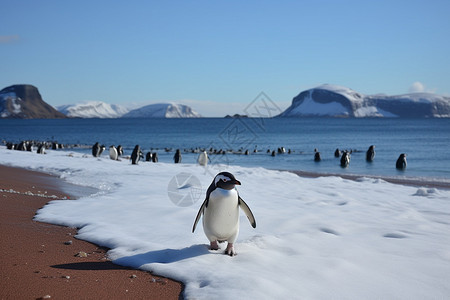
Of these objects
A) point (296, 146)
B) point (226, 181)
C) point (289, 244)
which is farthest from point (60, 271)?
point (296, 146)

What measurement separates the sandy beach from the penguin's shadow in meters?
0.16

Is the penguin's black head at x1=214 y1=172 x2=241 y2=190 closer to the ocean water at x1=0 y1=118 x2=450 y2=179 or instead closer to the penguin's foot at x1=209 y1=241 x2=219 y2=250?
the penguin's foot at x1=209 y1=241 x2=219 y2=250

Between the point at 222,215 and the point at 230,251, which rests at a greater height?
the point at 222,215

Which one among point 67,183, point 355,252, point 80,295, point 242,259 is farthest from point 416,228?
point 67,183

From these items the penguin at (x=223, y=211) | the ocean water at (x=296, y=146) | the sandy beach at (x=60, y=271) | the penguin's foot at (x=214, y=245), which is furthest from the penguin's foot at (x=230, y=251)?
the ocean water at (x=296, y=146)

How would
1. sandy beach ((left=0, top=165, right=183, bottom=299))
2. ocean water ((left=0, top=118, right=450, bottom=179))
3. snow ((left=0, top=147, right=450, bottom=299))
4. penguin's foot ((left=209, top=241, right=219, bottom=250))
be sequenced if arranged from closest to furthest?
sandy beach ((left=0, top=165, right=183, bottom=299))
snow ((left=0, top=147, right=450, bottom=299))
penguin's foot ((left=209, top=241, right=219, bottom=250))
ocean water ((left=0, top=118, right=450, bottom=179))

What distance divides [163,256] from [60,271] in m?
1.11

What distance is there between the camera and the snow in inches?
155

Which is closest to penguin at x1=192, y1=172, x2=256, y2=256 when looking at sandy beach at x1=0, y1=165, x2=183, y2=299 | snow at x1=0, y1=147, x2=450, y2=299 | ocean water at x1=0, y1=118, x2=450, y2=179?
snow at x1=0, y1=147, x2=450, y2=299

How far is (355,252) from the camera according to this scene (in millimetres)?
5137

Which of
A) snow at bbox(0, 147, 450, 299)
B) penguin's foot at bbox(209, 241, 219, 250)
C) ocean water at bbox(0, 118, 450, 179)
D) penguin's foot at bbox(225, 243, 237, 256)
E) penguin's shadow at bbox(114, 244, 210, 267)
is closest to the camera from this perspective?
snow at bbox(0, 147, 450, 299)

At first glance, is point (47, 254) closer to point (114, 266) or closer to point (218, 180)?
point (114, 266)

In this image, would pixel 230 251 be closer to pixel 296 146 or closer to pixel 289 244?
pixel 289 244

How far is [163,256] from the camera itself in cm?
468
